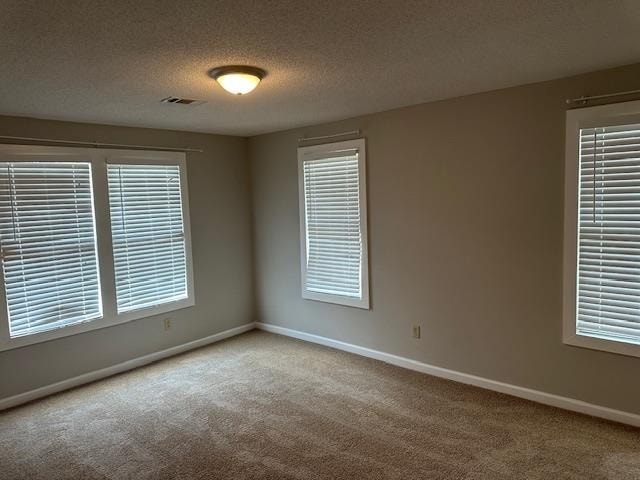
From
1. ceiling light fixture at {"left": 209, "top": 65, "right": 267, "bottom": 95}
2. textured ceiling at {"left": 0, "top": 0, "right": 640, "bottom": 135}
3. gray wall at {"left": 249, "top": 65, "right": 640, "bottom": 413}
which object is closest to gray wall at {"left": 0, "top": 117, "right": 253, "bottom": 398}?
textured ceiling at {"left": 0, "top": 0, "right": 640, "bottom": 135}

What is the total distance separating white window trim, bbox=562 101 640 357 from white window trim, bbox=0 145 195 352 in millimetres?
3614

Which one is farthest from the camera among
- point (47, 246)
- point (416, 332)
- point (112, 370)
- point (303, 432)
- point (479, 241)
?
point (112, 370)

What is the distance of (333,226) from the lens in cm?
463

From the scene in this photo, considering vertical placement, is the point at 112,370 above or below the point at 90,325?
below

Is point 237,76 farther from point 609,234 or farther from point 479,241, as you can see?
point 609,234

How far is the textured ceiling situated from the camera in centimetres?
185

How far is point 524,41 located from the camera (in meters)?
2.34

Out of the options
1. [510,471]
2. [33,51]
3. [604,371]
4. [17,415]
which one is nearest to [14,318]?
[17,415]

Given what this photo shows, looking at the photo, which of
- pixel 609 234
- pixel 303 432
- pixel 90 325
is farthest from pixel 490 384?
pixel 90 325

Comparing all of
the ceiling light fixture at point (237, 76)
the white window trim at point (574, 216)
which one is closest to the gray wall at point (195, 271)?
the ceiling light fixture at point (237, 76)

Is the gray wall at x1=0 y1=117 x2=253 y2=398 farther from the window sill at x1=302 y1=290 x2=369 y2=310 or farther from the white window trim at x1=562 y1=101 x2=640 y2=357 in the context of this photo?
the white window trim at x1=562 y1=101 x2=640 y2=357

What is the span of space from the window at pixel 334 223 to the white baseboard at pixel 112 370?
1130 mm

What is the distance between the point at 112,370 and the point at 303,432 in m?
2.22

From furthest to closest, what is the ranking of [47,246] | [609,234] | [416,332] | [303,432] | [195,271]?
[195,271]
[416,332]
[47,246]
[303,432]
[609,234]
